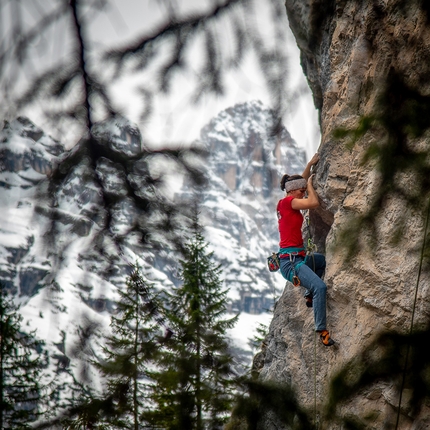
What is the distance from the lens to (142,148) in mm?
1625

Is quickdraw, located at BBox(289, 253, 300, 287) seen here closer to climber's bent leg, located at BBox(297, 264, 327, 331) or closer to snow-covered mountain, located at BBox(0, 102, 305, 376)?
climber's bent leg, located at BBox(297, 264, 327, 331)

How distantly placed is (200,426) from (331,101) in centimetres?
471

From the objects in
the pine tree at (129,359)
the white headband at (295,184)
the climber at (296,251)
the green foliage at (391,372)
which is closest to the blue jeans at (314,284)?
the climber at (296,251)

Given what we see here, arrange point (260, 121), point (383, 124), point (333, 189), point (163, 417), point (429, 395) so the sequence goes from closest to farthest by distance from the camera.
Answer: point (383, 124)
point (429, 395)
point (260, 121)
point (333, 189)
point (163, 417)

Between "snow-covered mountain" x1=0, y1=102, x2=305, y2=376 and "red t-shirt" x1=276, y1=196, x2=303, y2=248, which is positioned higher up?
"red t-shirt" x1=276, y1=196, x2=303, y2=248

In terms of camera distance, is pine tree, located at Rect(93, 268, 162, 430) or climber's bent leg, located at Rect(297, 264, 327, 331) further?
climber's bent leg, located at Rect(297, 264, 327, 331)

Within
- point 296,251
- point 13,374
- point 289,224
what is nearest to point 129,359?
point 289,224

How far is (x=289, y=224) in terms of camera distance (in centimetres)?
471

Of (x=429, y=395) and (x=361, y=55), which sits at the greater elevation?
(x=361, y=55)

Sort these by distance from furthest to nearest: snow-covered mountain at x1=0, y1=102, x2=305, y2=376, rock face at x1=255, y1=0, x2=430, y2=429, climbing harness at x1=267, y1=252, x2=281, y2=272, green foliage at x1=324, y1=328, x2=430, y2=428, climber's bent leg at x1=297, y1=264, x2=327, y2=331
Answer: climbing harness at x1=267, y1=252, x2=281, y2=272 < climber's bent leg at x1=297, y1=264, x2=327, y2=331 < rock face at x1=255, y1=0, x2=430, y2=429 < green foliage at x1=324, y1=328, x2=430, y2=428 < snow-covered mountain at x1=0, y1=102, x2=305, y2=376

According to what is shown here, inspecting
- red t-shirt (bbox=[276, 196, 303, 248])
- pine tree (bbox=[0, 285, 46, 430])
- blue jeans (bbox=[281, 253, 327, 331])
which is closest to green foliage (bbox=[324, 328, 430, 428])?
pine tree (bbox=[0, 285, 46, 430])

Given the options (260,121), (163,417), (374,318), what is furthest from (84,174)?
(163,417)

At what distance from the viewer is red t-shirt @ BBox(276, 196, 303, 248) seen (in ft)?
15.4

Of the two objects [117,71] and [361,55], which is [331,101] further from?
[117,71]
